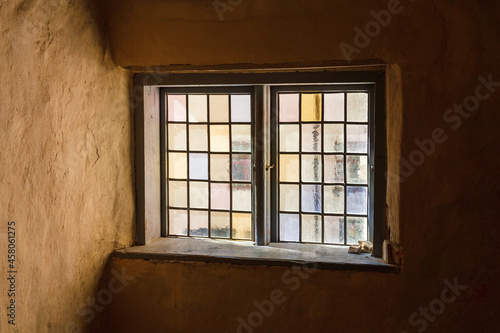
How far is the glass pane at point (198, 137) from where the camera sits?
312 centimetres

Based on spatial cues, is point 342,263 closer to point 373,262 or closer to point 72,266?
point 373,262

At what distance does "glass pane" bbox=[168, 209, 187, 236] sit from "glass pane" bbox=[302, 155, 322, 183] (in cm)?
95

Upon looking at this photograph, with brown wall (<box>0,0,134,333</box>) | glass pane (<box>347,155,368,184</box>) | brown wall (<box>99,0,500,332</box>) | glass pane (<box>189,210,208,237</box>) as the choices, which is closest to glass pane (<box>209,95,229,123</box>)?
brown wall (<box>99,0,500,332</box>)

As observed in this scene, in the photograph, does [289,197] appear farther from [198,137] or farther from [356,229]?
[198,137]

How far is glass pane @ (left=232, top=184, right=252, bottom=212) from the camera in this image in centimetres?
308

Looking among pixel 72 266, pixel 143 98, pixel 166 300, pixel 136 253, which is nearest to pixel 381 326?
pixel 166 300

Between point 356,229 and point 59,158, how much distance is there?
6.36 ft

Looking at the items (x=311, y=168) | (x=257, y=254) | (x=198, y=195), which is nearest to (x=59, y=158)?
(x=198, y=195)

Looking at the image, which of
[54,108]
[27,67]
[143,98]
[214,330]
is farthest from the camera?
[143,98]

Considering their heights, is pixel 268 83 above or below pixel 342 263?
above

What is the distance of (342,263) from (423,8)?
1.55m

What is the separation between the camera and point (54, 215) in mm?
2348

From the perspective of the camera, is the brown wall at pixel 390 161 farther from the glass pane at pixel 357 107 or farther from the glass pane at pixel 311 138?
the glass pane at pixel 311 138

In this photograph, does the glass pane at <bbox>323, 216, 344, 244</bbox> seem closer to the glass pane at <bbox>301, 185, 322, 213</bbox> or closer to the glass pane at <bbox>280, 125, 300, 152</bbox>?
the glass pane at <bbox>301, 185, 322, 213</bbox>
